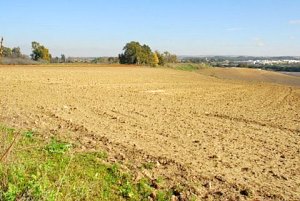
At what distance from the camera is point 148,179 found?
878 cm

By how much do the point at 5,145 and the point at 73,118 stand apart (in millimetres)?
8424

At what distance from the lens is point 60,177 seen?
22.4ft

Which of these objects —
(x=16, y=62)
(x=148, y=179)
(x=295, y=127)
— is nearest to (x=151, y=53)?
(x=16, y=62)

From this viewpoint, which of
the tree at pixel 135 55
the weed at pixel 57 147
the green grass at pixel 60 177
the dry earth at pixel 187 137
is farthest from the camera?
the tree at pixel 135 55

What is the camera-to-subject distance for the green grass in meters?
6.19

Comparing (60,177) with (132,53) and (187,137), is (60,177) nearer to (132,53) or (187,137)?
(187,137)

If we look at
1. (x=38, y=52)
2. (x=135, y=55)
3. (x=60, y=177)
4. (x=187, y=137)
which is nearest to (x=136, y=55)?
(x=135, y=55)

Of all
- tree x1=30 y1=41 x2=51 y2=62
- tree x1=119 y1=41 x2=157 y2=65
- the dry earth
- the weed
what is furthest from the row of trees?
the weed

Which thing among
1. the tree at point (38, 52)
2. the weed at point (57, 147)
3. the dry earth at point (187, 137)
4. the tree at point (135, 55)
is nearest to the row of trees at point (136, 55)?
the tree at point (135, 55)

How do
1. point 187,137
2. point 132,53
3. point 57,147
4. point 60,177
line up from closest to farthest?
point 60,177 < point 57,147 < point 187,137 < point 132,53

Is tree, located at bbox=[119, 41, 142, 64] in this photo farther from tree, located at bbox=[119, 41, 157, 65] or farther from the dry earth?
the dry earth

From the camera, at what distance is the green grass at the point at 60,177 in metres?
6.19

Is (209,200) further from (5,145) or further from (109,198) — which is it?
(5,145)

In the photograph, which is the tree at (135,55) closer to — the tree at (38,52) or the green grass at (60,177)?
the tree at (38,52)
